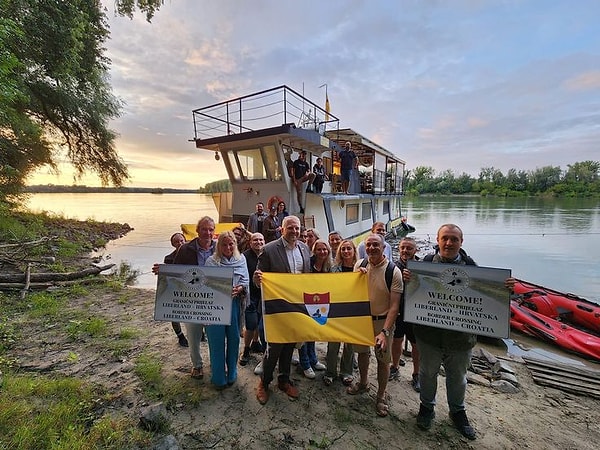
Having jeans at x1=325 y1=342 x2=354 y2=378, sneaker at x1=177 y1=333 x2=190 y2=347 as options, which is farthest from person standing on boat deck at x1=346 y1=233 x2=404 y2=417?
sneaker at x1=177 y1=333 x2=190 y2=347

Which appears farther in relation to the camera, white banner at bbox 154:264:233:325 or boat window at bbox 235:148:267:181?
boat window at bbox 235:148:267:181

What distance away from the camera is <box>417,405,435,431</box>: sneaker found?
311 centimetres

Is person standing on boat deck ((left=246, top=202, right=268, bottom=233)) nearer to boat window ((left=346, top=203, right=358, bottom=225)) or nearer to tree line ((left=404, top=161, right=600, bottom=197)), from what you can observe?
boat window ((left=346, top=203, right=358, bottom=225))

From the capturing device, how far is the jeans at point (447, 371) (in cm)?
297

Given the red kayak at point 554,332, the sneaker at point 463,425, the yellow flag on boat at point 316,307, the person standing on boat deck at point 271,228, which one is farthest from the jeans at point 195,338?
the red kayak at point 554,332

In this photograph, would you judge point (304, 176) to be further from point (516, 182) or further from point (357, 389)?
point (516, 182)

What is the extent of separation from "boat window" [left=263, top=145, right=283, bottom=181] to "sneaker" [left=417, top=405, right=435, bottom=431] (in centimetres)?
827

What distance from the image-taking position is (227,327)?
356 centimetres

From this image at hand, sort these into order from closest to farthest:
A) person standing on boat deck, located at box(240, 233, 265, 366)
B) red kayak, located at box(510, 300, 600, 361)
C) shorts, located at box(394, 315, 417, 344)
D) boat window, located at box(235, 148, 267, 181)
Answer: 1. shorts, located at box(394, 315, 417, 344)
2. person standing on boat deck, located at box(240, 233, 265, 366)
3. red kayak, located at box(510, 300, 600, 361)
4. boat window, located at box(235, 148, 267, 181)

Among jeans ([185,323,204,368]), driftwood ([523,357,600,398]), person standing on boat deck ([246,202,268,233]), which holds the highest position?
person standing on boat deck ([246,202,268,233])

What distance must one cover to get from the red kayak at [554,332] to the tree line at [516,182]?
7649cm

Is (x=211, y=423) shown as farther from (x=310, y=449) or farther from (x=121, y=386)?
(x=121, y=386)

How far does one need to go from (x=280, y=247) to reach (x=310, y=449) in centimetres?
212

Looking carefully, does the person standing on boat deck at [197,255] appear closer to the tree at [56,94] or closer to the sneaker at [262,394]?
the sneaker at [262,394]
